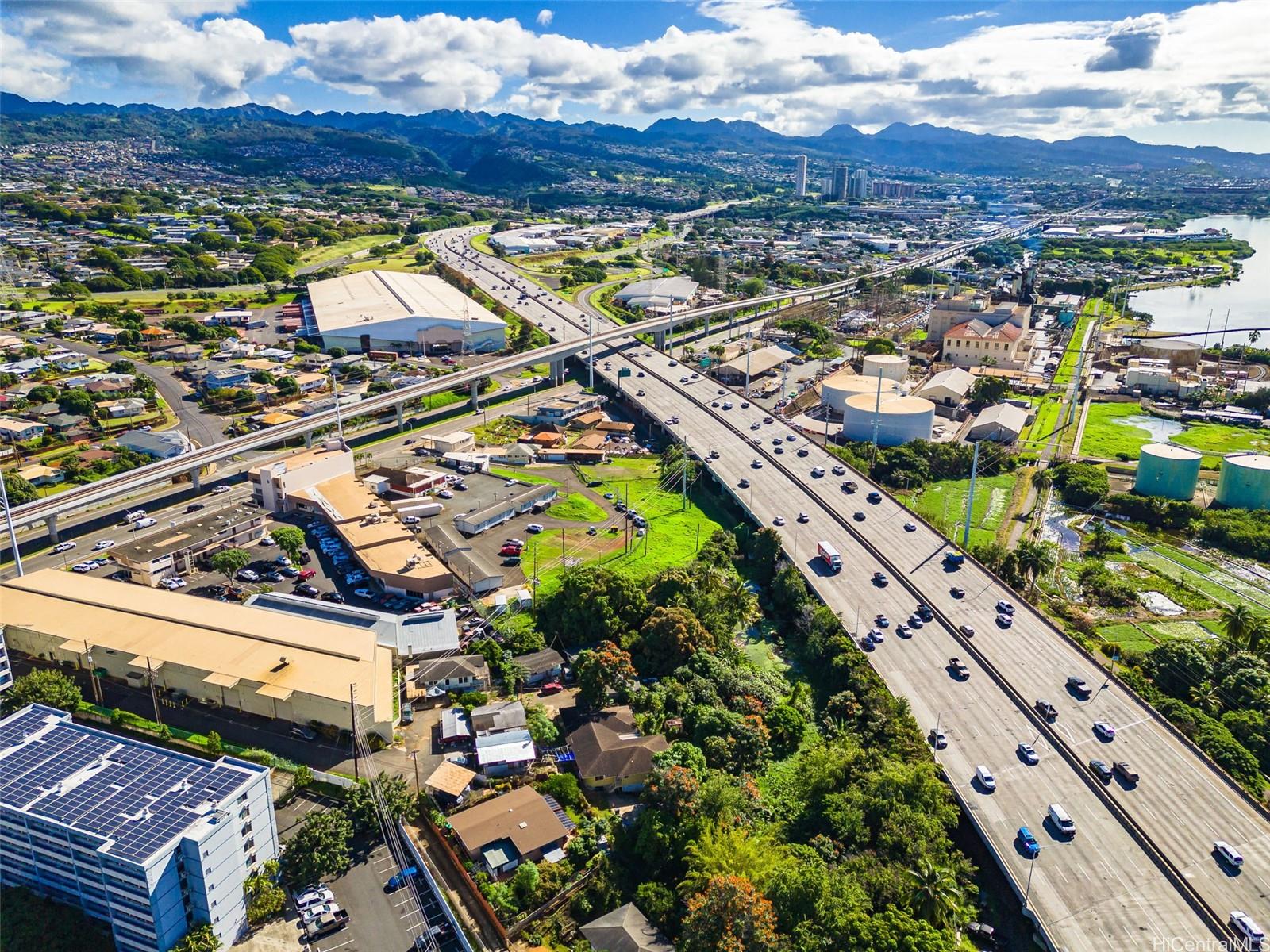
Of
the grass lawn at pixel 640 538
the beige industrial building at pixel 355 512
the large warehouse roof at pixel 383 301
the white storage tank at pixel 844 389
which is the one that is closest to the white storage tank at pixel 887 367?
the white storage tank at pixel 844 389

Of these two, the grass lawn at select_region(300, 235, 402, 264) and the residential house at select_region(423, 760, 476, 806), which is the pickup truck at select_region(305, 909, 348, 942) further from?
the grass lawn at select_region(300, 235, 402, 264)

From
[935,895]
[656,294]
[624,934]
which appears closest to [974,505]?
[935,895]

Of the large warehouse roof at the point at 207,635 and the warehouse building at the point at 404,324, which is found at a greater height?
the warehouse building at the point at 404,324

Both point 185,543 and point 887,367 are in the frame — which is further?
point 887,367

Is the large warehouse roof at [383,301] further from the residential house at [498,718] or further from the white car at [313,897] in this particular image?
the white car at [313,897]

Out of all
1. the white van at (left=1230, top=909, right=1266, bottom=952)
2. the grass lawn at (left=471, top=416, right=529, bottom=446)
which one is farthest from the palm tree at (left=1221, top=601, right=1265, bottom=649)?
the grass lawn at (left=471, top=416, right=529, bottom=446)

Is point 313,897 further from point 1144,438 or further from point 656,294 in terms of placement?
point 656,294

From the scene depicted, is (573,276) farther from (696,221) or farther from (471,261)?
(696,221)
